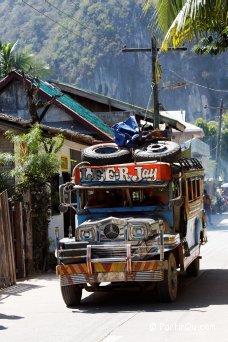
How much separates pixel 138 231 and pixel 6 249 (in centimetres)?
463

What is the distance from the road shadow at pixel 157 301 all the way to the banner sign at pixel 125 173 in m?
2.07

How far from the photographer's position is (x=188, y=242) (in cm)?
1478

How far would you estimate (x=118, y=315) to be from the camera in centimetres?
1170

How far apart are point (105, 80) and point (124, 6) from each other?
49.2 ft

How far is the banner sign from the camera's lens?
43.9ft

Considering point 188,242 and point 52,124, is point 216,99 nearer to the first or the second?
point 52,124

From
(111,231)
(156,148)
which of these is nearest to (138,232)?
(111,231)

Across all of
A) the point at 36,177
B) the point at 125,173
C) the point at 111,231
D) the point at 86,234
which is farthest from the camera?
the point at 36,177

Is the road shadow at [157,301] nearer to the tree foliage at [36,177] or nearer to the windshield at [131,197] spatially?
the windshield at [131,197]

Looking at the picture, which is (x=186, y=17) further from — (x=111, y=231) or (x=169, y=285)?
(x=169, y=285)

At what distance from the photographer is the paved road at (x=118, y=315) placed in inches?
392

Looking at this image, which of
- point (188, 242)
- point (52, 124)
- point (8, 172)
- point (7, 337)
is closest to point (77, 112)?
point (52, 124)

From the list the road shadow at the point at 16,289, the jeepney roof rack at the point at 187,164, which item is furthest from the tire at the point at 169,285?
the road shadow at the point at 16,289

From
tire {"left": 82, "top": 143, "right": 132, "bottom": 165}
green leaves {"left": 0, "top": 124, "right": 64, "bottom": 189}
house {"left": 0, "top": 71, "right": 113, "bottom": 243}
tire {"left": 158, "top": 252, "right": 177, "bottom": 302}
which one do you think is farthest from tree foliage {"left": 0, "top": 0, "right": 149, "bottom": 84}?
tire {"left": 158, "top": 252, "right": 177, "bottom": 302}
